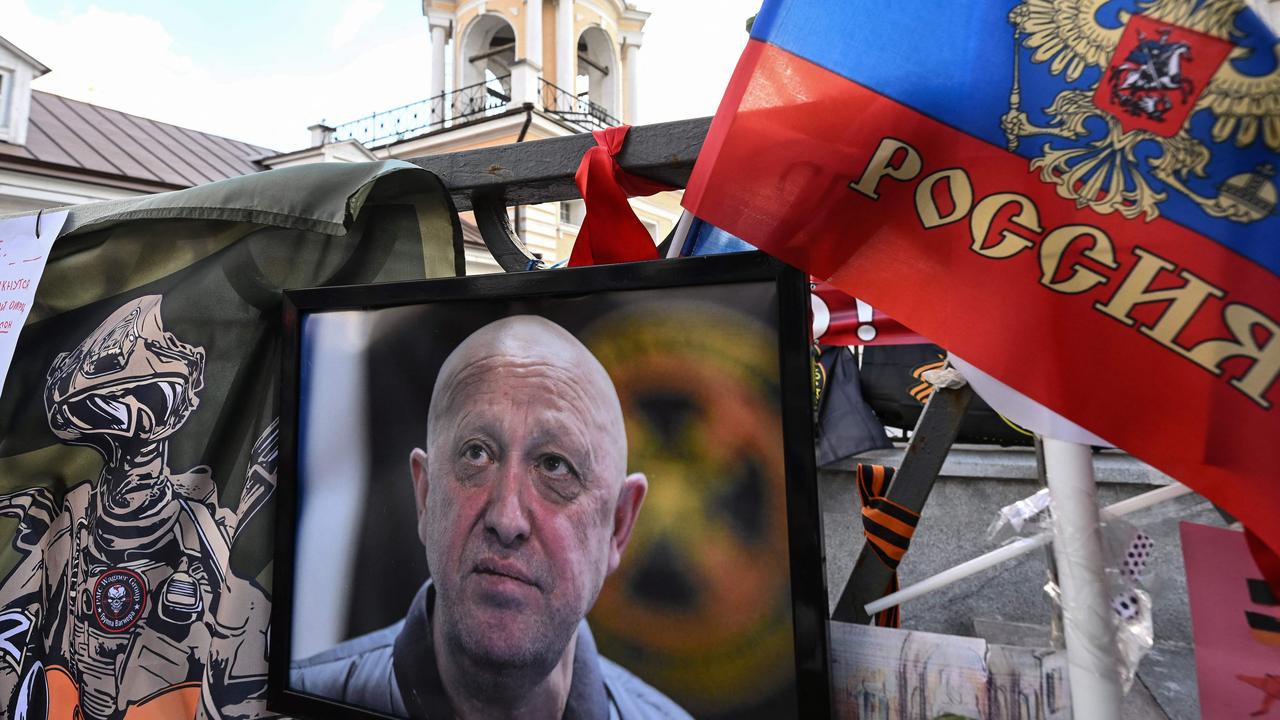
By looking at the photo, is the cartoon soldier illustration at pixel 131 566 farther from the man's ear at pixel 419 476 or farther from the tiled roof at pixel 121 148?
the tiled roof at pixel 121 148

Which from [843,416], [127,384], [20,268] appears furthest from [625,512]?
[843,416]

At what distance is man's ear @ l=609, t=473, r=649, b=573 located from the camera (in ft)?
3.33

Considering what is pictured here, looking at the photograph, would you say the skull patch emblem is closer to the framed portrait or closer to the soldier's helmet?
the soldier's helmet

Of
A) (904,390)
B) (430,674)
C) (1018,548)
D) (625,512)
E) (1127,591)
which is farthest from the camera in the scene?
(904,390)

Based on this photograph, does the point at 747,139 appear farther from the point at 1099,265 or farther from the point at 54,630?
the point at 54,630

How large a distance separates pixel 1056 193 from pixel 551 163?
2.93ft

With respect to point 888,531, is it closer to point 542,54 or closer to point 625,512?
point 625,512

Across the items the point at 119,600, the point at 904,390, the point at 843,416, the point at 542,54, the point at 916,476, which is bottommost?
the point at 119,600

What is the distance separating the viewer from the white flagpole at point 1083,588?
74 cm

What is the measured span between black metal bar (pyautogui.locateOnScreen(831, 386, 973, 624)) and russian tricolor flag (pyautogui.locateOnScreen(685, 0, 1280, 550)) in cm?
38

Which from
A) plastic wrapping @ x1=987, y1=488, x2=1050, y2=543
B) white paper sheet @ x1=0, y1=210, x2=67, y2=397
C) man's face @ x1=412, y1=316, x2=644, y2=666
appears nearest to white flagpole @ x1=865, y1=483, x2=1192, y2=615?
plastic wrapping @ x1=987, y1=488, x2=1050, y2=543

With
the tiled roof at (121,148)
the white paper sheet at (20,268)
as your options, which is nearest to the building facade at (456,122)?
the tiled roof at (121,148)

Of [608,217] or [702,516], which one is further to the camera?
[608,217]

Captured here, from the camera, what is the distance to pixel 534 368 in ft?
3.55
